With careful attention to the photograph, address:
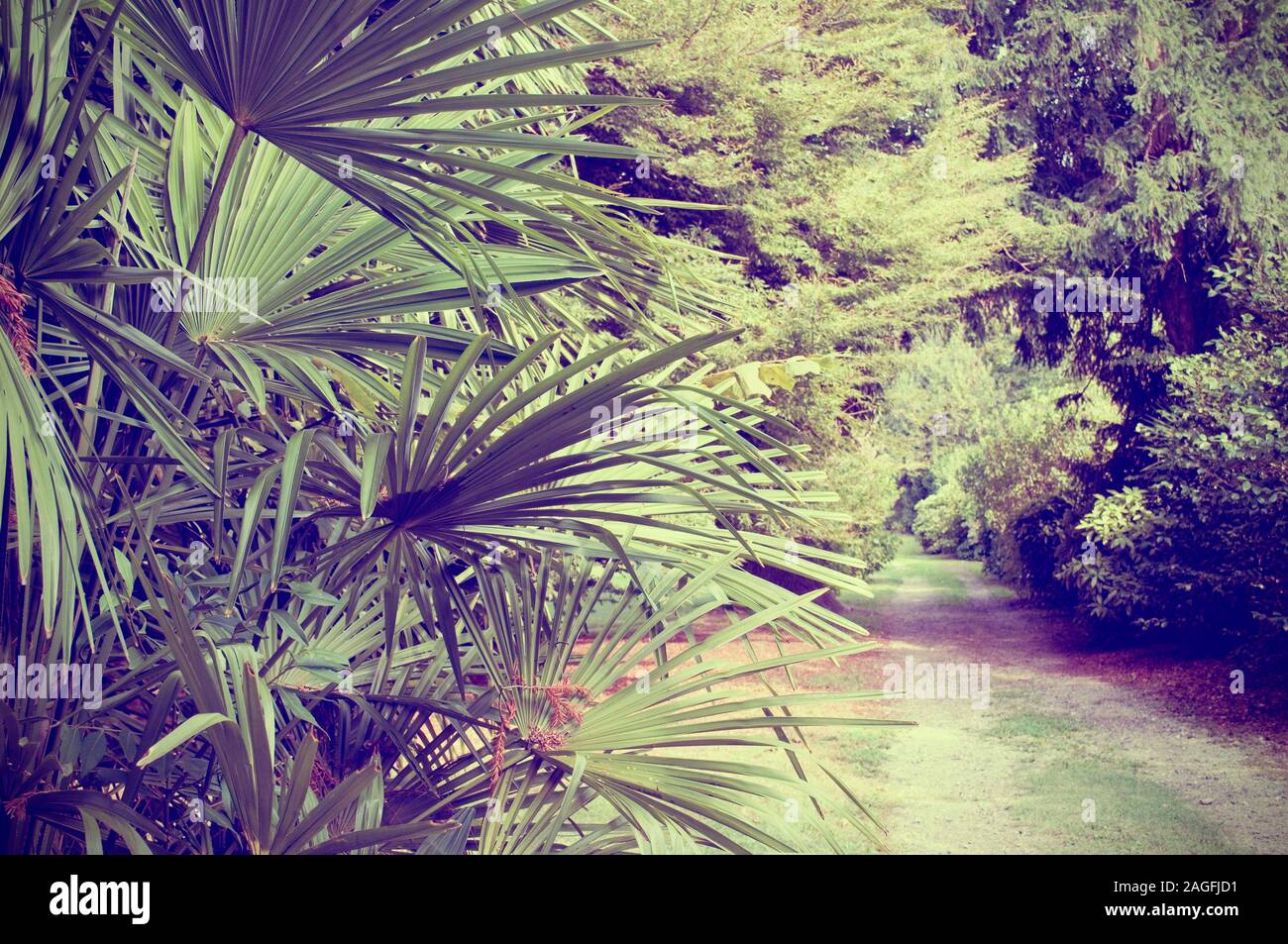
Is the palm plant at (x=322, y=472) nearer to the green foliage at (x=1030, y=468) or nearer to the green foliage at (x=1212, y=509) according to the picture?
the green foliage at (x=1212, y=509)

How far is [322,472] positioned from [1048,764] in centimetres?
532

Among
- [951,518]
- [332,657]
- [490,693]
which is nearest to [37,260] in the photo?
[332,657]

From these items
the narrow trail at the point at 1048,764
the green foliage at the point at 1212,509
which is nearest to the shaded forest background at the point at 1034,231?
the green foliage at the point at 1212,509

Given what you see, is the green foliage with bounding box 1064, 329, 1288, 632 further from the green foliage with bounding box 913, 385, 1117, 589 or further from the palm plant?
the palm plant

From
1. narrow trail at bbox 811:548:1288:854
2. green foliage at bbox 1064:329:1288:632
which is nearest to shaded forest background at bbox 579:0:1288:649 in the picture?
green foliage at bbox 1064:329:1288:632

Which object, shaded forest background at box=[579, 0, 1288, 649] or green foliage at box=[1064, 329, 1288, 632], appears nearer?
green foliage at box=[1064, 329, 1288, 632]

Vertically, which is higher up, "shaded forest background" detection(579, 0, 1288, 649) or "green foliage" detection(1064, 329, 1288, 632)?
"shaded forest background" detection(579, 0, 1288, 649)

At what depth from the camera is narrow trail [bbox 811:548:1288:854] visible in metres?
4.53

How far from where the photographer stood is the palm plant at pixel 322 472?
1160 mm

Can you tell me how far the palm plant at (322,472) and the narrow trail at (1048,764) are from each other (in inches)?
128

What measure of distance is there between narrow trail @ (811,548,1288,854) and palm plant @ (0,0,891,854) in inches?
128

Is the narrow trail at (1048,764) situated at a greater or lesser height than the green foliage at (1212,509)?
lesser

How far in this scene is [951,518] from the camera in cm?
1355
